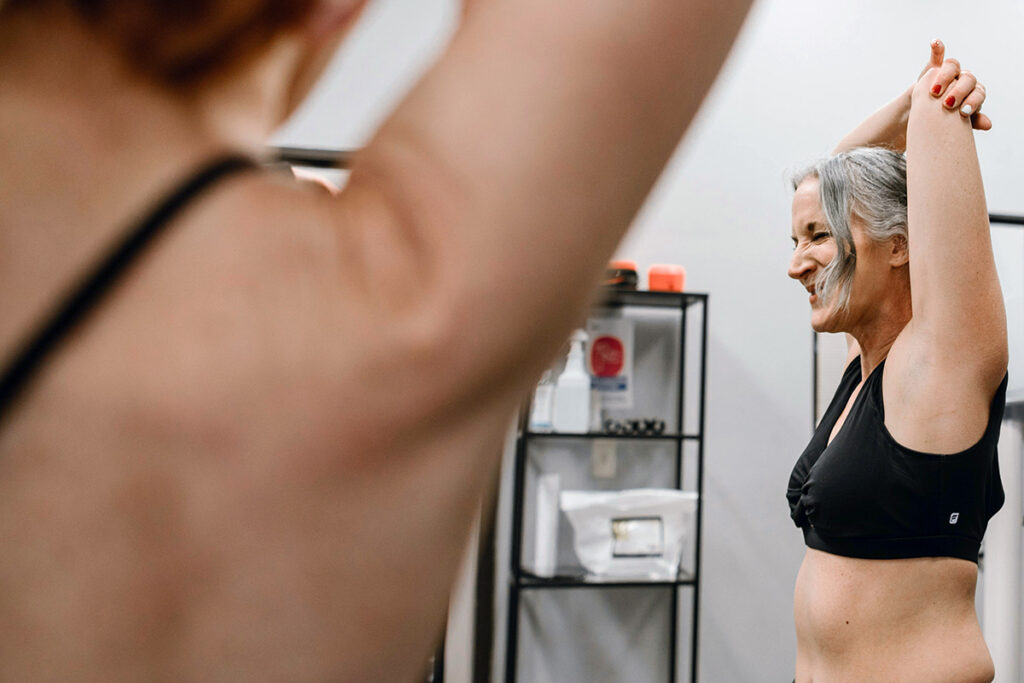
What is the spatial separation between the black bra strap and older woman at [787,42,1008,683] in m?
1.16

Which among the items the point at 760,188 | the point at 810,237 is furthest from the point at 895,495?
the point at 760,188

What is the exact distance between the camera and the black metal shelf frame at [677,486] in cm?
250

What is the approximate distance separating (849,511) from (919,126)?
585mm

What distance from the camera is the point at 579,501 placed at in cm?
251

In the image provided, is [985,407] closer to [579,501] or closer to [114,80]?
[114,80]

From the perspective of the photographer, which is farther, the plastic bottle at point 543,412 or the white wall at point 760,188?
the white wall at point 760,188

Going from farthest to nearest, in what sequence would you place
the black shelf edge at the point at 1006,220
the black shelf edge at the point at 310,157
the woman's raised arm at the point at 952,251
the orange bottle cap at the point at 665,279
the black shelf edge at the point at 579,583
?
the orange bottle cap at the point at 665,279 → the black shelf edge at the point at 1006,220 → the black shelf edge at the point at 579,583 → the black shelf edge at the point at 310,157 → the woman's raised arm at the point at 952,251

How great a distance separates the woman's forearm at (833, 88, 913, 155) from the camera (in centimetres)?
167

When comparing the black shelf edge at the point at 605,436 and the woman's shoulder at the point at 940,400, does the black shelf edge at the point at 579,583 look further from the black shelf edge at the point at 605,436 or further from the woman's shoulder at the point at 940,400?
the woman's shoulder at the point at 940,400

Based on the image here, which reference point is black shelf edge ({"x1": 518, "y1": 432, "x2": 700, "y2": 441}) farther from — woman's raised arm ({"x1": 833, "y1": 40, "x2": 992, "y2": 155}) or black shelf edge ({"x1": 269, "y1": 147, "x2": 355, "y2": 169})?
woman's raised arm ({"x1": 833, "y1": 40, "x2": 992, "y2": 155})

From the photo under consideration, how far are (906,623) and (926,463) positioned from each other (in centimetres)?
23

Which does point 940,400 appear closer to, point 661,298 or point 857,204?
point 857,204

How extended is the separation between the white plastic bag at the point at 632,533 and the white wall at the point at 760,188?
38cm

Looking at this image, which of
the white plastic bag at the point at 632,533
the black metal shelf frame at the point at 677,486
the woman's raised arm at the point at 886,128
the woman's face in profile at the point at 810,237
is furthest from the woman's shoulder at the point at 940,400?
the white plastic bag at the point at 632,533
